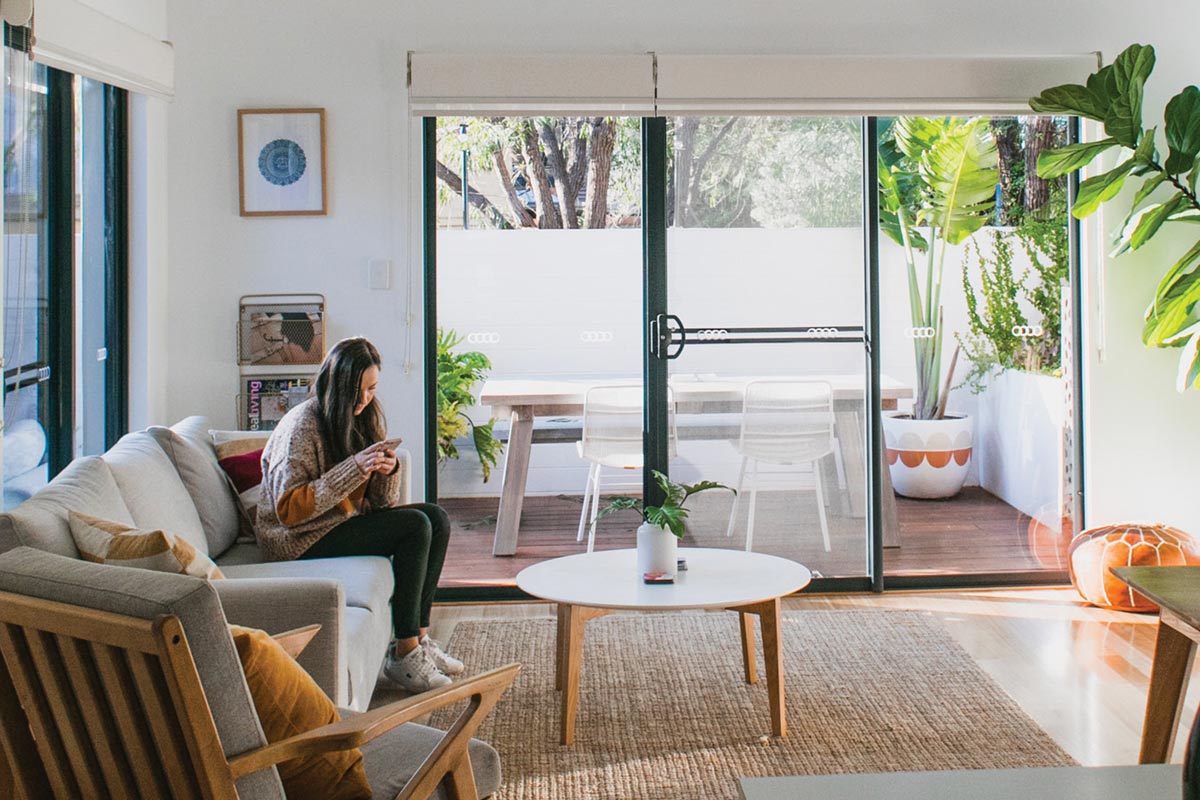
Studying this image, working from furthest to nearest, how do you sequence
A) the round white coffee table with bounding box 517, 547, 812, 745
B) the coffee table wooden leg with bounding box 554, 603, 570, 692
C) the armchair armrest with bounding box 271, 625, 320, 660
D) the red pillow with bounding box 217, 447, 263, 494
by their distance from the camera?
the red pillow with bounding box 217, 447, 263, 494 < the coffee table wooden leg with bounding box 554, 603, 570, 692 < the round white coffee table with bounding box 517, 547, 812, 745 < the armchair armrest with bounding box 271, 625, 320, 660

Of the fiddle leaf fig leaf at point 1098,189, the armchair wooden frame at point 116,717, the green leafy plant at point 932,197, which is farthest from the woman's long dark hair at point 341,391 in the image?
the fiddle leaf fig leaf at point 1098,189

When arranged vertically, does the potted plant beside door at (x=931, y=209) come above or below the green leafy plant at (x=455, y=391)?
above

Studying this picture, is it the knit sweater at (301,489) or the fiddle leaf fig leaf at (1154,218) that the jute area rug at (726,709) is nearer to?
the knit sweater at (301,489)

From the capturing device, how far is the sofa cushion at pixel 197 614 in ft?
5.85

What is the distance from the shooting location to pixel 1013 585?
5117 millimetres

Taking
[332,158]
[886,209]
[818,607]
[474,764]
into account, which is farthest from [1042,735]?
[332,158]

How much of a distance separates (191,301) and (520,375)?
1304 mm

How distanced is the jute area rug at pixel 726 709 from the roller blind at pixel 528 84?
1.94 meters

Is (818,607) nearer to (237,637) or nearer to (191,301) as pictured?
(191,301)

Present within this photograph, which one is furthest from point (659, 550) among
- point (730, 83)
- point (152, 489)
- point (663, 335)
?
point (730, 83)

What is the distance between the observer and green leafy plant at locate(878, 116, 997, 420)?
5043 mm

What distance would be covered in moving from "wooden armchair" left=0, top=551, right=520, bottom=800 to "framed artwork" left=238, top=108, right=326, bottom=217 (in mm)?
3007

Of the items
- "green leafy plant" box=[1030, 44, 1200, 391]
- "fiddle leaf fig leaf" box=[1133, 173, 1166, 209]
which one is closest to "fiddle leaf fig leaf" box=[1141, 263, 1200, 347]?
"green leafy plant" box=[1030, 44, 1200, 391]

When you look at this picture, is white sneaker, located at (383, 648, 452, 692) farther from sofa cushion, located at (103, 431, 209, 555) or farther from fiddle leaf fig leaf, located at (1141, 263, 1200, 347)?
fiddle leaf fig leaf, located at (1141, 263, 1200, 347)
